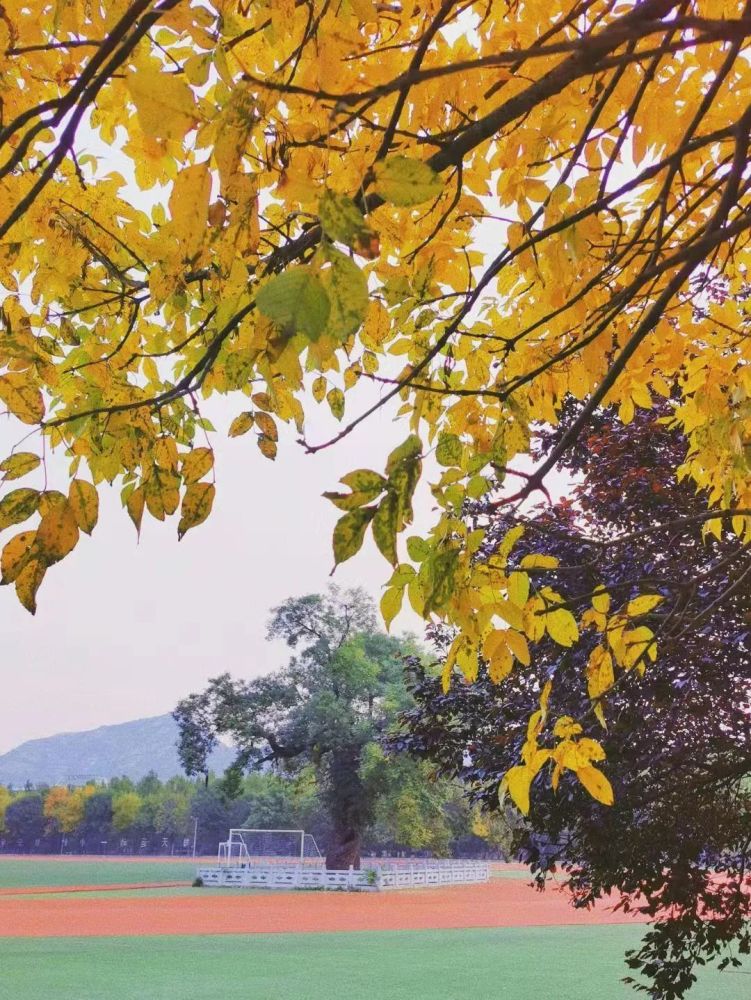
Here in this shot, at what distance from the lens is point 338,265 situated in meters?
0.52

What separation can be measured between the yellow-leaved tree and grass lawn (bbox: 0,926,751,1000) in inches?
214

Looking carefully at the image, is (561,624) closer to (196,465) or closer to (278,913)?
(196,465)

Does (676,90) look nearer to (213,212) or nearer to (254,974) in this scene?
(213,212)

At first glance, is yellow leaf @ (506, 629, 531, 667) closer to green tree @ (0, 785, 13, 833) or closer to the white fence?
the white fence

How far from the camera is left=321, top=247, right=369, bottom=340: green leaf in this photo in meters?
0.52

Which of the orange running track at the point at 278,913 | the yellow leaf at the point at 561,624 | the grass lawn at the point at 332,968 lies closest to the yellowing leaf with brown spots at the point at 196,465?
the yellow leaf at the point at 561,624

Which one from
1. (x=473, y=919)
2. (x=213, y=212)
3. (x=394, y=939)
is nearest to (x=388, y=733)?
(x=213, y=212)

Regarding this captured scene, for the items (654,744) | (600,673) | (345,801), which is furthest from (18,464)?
(345,801)

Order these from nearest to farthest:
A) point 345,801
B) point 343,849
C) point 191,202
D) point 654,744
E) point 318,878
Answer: point 191,202 < point 654,744 < point 318,878 < point 345,801 < point 343,849

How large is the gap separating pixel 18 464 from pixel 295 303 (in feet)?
1.17

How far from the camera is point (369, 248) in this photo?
1.80ft

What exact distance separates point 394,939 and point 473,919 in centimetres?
384

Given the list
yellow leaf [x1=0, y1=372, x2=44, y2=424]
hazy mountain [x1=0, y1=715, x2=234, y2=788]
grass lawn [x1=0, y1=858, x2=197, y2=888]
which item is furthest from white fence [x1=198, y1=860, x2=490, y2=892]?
hazy mountain [x1=0, y1=715, x2=234, y2=788]

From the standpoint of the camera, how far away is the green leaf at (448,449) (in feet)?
3.45
